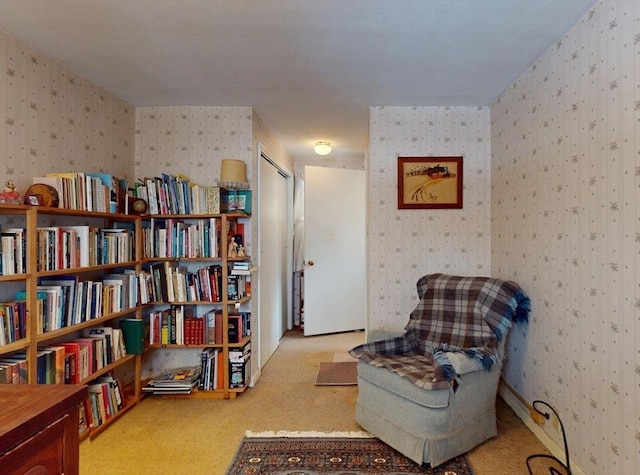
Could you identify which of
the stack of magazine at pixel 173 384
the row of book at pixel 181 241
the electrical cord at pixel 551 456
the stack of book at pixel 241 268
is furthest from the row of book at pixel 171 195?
the electrical cord at pixel 551 456

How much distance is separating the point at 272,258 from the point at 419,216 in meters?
1.53

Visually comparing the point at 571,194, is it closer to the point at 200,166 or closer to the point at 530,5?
the point at 530,5

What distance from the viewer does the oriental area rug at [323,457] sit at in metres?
1.76

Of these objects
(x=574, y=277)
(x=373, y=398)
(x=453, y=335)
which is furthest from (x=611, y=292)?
(x=373, y=398)

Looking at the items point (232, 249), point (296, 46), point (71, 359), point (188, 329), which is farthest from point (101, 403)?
point (296, 46)

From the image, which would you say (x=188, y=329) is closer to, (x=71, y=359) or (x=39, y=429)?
(x=71, y=359)

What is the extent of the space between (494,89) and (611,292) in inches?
63.4

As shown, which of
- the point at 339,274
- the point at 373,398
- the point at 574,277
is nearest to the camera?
the point at 574,277

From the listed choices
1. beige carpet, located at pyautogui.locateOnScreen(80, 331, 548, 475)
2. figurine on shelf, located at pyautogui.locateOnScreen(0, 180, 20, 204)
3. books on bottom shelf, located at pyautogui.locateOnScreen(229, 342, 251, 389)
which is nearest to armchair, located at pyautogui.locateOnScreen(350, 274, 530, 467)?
beige carpet, located at pyautogui.locateOnScreen(80, 331, 548, 475)

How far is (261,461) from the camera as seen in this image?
184 centimetres

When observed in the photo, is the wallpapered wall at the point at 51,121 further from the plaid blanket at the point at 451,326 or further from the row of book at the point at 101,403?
the plaid blanket at the point at 451,326

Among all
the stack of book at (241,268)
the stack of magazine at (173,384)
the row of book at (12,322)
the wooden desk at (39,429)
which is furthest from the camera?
the stack of book at (241,268)

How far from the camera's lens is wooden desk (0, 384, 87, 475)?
0.73 m

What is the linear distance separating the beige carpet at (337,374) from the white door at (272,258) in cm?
Answer: 54
